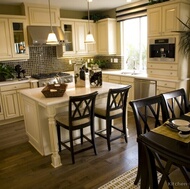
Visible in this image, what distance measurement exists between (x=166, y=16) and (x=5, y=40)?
11.1 ft

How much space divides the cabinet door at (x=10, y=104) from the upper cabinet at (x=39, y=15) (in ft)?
5.60

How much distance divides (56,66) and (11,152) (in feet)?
9.58

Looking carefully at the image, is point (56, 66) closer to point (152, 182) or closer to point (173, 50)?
point (173, 50)

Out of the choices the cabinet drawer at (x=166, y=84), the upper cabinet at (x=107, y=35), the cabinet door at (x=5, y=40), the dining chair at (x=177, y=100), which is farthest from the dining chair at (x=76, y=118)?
the upper cabinet at (x=107, y=35)

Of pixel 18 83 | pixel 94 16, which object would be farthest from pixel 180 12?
pixel 18 83

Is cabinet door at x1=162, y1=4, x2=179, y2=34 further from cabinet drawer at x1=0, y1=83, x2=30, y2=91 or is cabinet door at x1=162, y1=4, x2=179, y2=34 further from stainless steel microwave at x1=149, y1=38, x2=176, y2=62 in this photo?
cabinet drawer at x1=0, y1=83, x2=30, y2=91

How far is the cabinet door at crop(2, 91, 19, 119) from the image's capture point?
4293 mm

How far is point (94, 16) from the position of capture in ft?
18.5

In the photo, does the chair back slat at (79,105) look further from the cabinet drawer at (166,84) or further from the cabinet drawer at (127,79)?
the cabinet drawer at (127,79)

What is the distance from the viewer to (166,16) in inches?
148

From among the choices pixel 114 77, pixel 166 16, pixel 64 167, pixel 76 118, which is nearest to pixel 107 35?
pixel 114 77

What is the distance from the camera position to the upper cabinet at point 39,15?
14.9 ft

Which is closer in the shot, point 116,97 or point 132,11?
point 116,97

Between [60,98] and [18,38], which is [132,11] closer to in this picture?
[18,38]
